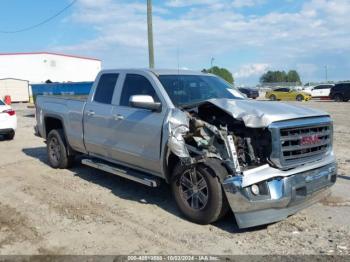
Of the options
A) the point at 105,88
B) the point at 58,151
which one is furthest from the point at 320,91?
the point at 105,88

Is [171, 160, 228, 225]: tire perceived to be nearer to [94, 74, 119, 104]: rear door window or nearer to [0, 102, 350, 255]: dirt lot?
[0, 102, 350, 255]: dirt lot

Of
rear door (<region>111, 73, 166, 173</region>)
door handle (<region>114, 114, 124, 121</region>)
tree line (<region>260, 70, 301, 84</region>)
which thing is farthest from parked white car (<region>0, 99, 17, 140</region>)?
tree line (<region>260, 70, 301, 84</region>)

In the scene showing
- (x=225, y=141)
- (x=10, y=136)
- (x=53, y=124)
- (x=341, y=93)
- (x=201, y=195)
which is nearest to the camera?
(x=225, y=141)

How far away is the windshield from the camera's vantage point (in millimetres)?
6284

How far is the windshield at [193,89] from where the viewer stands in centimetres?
628

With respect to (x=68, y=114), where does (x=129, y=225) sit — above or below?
below

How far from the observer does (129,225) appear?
5.65 m

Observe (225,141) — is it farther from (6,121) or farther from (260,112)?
(6,121)

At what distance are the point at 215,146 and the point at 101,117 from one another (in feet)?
8.46

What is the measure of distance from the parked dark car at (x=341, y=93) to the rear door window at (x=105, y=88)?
33655 mm

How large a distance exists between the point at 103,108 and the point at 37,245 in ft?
9.26

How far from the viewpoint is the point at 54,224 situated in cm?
577


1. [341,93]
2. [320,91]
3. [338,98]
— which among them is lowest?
[338,98]

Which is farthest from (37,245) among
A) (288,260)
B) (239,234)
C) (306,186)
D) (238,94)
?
(238,94)
